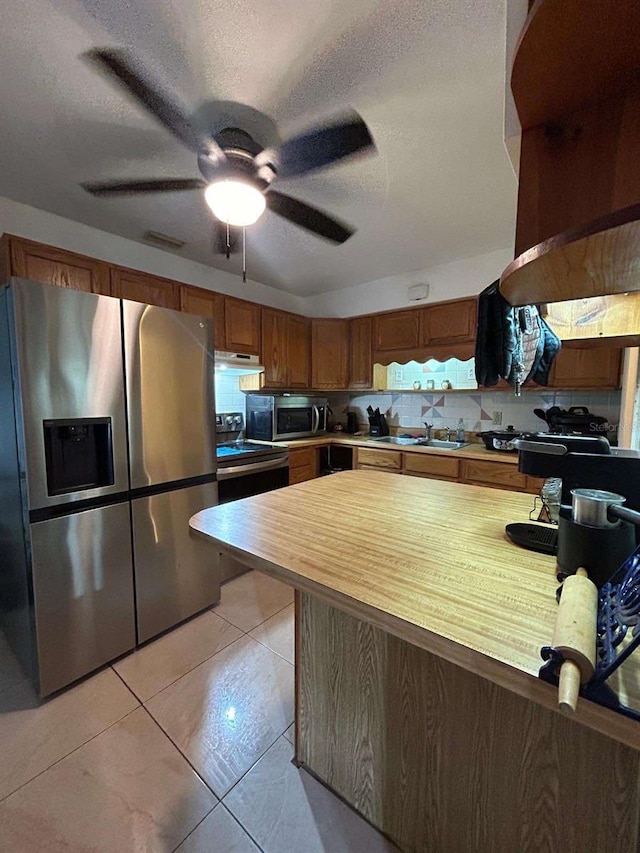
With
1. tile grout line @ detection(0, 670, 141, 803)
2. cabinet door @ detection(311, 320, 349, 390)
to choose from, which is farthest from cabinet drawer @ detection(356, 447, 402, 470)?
tile grout line @ detection(0, 670, 141, 803)

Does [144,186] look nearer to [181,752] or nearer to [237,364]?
[237,364]

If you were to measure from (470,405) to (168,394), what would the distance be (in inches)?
101

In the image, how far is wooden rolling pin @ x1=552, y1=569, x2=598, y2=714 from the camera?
42 cm

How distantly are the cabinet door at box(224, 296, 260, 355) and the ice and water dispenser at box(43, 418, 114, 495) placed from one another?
4.87 ft

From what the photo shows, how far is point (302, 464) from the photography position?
3365mm

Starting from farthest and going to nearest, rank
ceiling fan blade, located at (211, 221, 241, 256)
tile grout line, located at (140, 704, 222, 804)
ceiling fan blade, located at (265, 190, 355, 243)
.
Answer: ceiling fan blade, located at (211, 221, 241, 256) → ceiling fan blade, located at (265, 190, 355, 243) → tile grout line, located at (140, 704, 222, 804)

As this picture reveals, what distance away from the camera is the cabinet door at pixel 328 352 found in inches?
146

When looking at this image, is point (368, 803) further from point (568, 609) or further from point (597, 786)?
point (568, 609)

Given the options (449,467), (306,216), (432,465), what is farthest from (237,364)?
(449,467)

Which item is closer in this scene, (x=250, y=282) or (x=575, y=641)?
(x=575, y=641)

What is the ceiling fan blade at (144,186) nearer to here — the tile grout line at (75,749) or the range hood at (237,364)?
the range hood at (237,364)

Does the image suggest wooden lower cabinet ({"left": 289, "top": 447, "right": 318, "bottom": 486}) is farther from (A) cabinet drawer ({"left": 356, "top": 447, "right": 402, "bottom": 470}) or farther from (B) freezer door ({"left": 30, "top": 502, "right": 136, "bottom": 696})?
(B) freezer door ({"left": 30, "top": 502, "right": 136, "bottom": 696})

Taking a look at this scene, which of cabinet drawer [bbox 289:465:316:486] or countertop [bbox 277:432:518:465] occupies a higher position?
countertop [bbox 277:432:518:465]

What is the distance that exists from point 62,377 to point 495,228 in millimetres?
2727
